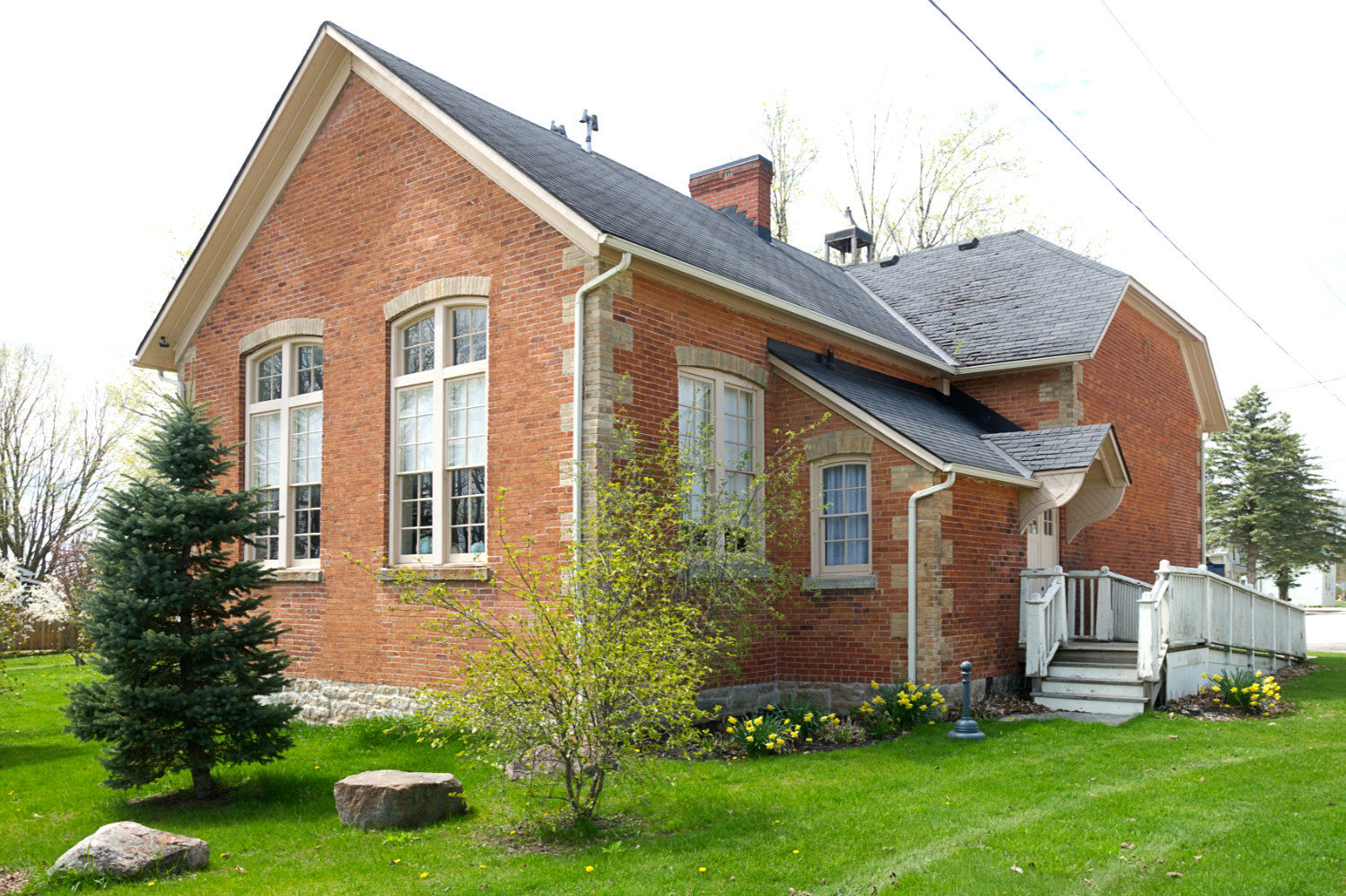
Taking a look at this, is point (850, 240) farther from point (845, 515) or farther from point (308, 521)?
point (308, 521)

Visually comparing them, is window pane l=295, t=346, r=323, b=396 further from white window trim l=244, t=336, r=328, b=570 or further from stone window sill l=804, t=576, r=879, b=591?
stone window sill l=804, t=576, r=879, b=591

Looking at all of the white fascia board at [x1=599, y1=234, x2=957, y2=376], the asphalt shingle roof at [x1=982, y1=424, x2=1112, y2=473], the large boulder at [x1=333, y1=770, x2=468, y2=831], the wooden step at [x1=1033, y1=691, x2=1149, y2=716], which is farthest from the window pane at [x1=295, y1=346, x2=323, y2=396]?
the wooden step at [x1=1033, y1=691, x2=1149, y2=716]

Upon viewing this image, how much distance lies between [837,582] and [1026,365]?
5516 millimetres

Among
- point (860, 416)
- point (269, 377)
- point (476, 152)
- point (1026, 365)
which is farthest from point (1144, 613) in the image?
point (269, 377)

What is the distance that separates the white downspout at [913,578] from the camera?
39.3ft

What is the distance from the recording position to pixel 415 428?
12.7 metres

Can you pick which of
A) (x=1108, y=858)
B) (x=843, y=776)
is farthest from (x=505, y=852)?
(x=1108, y=858)

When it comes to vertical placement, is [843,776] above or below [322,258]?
below

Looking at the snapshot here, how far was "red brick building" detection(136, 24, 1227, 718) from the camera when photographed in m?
11.4

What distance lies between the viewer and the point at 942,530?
39.5 feet

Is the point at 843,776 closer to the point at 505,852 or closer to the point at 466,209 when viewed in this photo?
the point at 505,852

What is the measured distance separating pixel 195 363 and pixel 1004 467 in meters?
11.5

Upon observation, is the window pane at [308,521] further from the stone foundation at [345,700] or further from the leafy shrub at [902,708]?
the leafy shrub at [902,708]

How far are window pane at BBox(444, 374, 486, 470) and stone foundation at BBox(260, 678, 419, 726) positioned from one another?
2.72 meters
